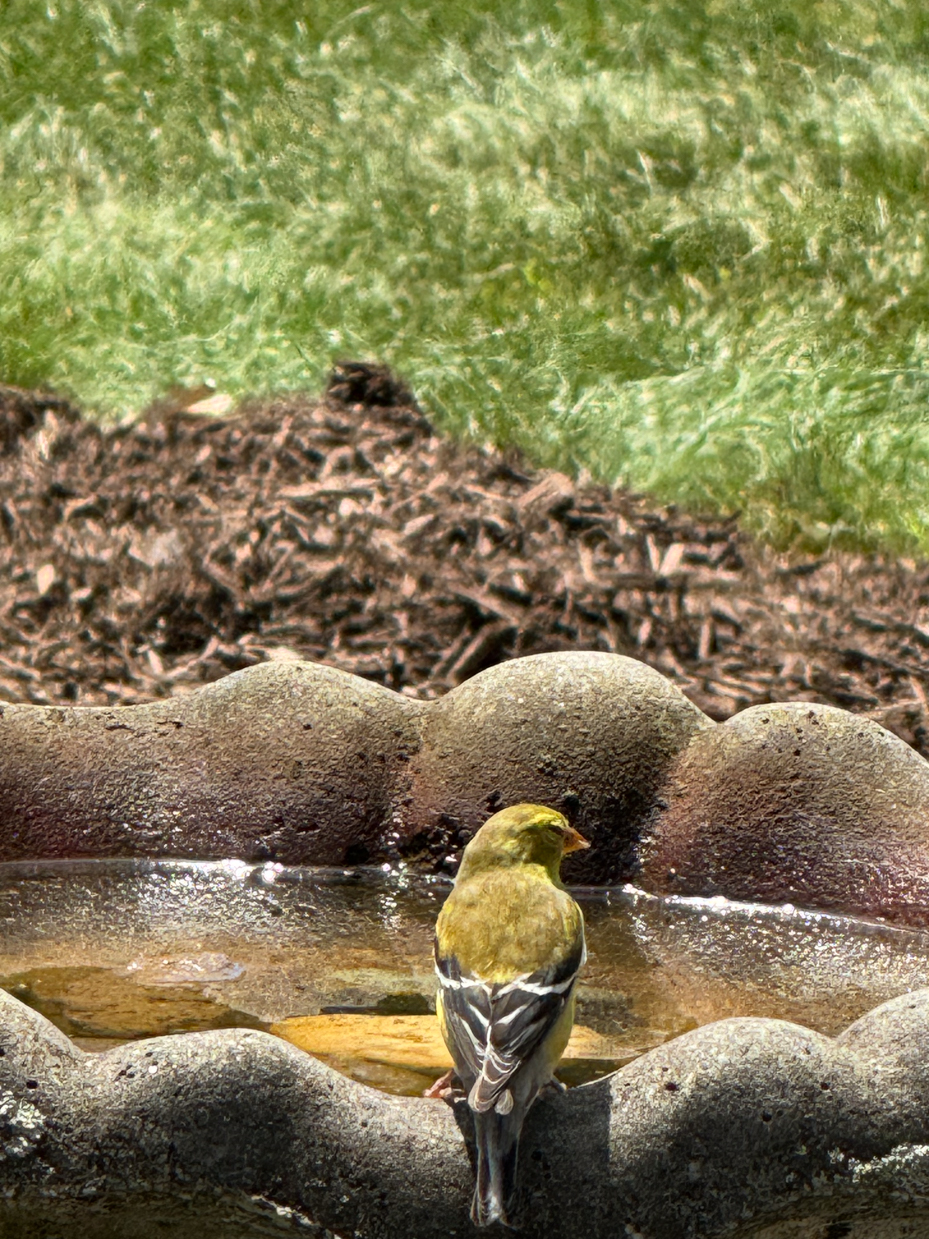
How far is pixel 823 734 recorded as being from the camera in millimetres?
4805

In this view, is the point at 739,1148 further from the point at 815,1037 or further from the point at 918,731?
the point at 918,731

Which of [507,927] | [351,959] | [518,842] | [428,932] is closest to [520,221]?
[428,932]

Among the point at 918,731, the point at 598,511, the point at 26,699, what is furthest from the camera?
the point at 598,511

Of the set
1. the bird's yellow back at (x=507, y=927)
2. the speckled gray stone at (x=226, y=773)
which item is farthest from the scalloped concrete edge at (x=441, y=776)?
the bird's yellow back at (x=507, y=927)

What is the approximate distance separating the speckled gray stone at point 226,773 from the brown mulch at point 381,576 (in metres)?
1.28

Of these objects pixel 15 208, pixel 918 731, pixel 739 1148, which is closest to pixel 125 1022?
pixel 739 1148

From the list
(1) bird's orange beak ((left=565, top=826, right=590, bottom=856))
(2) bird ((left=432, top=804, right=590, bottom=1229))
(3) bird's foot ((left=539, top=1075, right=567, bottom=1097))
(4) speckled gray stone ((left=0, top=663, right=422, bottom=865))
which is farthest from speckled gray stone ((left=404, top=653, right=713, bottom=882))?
(3) bird's foot ((left=539, top=1075, right=567, bottom=1097))

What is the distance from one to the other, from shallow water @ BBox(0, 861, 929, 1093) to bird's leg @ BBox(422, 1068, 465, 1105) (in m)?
0.35

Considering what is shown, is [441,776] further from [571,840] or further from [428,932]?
[571,840]

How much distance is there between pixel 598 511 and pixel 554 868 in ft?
10.8

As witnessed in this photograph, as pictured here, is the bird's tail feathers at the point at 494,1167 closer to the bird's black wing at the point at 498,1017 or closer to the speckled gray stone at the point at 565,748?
the bird's black wing at the point at 498,1017

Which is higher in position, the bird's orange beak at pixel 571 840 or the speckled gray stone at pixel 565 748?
the bird's orange beak at pixel 571 840

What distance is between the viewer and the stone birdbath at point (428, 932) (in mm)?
2875

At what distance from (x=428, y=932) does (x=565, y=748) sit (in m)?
0.63
